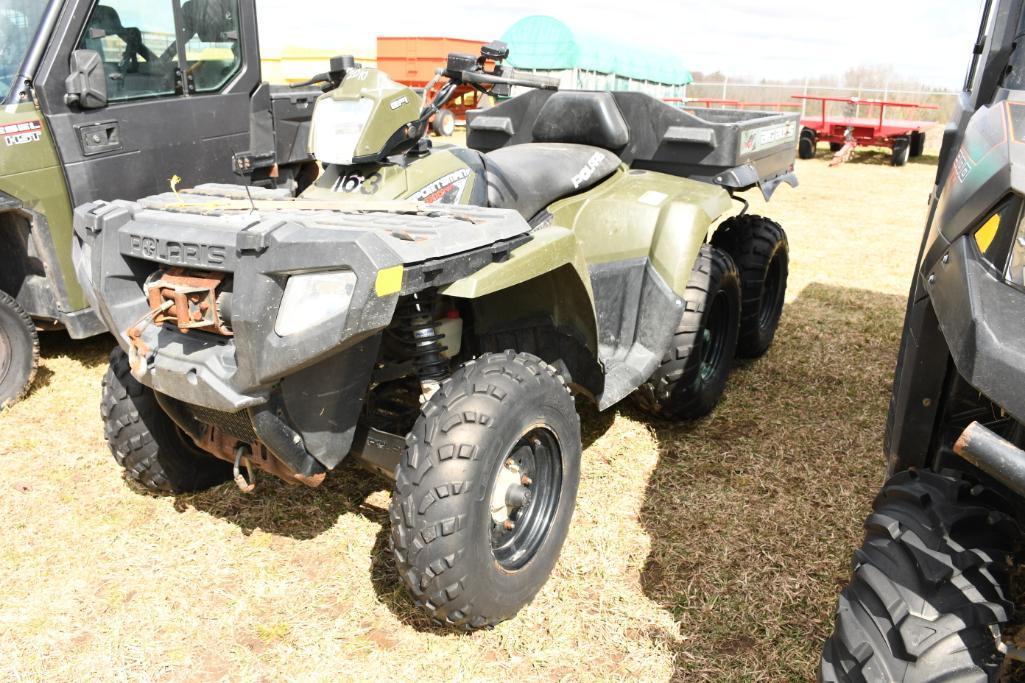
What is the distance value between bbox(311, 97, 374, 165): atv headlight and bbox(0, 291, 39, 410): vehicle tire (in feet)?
7.00

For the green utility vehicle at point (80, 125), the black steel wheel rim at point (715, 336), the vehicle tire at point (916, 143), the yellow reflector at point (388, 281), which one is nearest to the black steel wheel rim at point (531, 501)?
the yellow reflector at point (388, 281)

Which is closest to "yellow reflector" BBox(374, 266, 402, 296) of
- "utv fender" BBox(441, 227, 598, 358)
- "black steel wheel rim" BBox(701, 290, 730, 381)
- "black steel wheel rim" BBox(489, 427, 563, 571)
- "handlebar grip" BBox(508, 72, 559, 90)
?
"utv fender" BBox(441, 227, 598, 358)

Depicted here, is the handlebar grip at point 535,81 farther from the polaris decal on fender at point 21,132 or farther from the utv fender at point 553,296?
A: the polaris decal on fender at point 21,132

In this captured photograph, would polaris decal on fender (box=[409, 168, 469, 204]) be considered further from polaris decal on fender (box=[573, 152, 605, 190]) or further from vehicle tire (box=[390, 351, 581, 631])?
vehicle tire (box=[390, 351, 581, 631])

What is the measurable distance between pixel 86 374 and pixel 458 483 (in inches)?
136

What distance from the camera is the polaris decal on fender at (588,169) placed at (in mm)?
3867

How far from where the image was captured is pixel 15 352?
14.1ft

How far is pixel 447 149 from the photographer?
11.5 feet

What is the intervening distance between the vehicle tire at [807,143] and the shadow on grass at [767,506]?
12025mm

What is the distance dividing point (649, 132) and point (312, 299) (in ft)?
9.06

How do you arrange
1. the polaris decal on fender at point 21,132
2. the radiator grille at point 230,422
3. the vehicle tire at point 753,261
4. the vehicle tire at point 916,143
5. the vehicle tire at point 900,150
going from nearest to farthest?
the radiator grille at point 230,422, the polaris decal on fender at point 21,132, the vehicle tire at point 753,261, the vehicle tire at point 900,150, the vehicle tire at point 916,143

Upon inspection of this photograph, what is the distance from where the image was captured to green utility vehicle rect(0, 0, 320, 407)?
4.21m

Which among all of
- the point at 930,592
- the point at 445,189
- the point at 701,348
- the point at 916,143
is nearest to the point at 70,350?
the point at 445,189

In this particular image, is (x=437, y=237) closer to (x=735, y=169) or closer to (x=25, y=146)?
(x=735, y=169)
